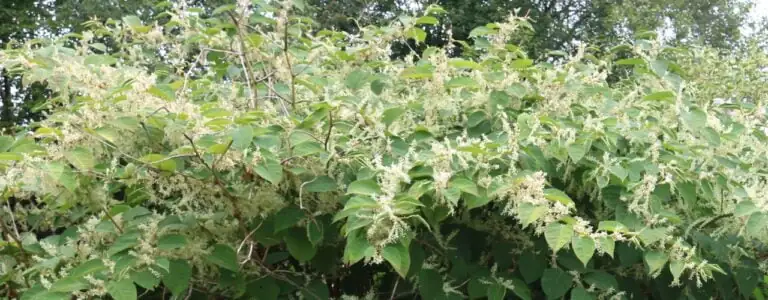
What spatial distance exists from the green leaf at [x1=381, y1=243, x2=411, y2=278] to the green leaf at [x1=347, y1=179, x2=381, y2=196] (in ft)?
0.39

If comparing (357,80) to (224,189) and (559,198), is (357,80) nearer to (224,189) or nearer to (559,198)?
(224,189)

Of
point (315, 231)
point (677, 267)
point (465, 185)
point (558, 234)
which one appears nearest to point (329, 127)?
point (315, 231)

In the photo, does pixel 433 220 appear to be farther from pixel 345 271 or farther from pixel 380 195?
pixel 345 271

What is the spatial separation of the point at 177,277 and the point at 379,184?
0.52 m

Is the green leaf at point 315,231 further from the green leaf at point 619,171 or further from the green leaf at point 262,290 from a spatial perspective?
the green leaf at point 619,171

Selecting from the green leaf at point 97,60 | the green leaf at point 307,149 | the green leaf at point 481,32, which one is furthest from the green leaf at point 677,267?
the green leaf at point 97,60

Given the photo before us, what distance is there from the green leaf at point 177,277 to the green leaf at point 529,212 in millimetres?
753

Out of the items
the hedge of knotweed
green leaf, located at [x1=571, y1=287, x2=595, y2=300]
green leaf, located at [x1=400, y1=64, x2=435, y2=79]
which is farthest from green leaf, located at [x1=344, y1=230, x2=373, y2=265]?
green leaf, located at [x1=400, y1=64, x2=435, y2=79]

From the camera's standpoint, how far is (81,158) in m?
1.71

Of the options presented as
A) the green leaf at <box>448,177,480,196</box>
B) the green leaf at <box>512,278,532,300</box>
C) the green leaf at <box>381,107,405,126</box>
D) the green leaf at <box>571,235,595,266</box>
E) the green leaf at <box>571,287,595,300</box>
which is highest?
the green leaf at <box>381,107,405,126</box>

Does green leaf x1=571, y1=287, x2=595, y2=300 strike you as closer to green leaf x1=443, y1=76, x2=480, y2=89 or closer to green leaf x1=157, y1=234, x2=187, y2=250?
green leaf x1=443, y1=76, x2=480, y2=89

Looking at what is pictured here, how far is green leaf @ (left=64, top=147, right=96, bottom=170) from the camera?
5.57 ft

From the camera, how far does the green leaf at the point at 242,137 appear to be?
161 cm

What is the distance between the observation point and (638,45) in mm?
2447
